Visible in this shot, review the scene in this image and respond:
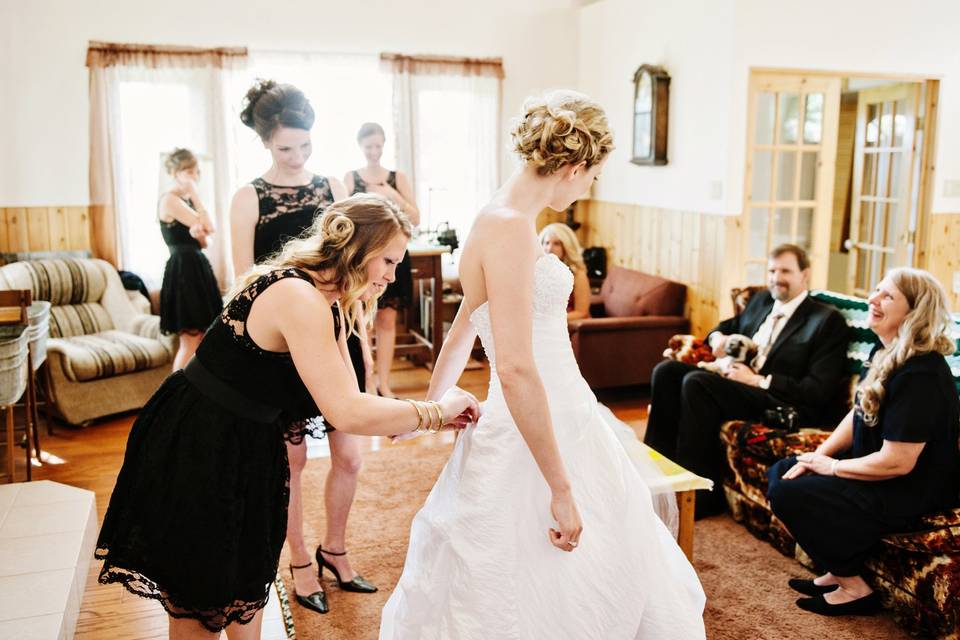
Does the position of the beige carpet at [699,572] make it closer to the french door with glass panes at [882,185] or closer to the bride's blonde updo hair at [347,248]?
the bride's blonde updo hair at [347,248]

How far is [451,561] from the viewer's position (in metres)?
1.78

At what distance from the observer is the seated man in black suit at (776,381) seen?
3.54 metres

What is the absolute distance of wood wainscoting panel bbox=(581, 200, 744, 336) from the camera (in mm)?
5023

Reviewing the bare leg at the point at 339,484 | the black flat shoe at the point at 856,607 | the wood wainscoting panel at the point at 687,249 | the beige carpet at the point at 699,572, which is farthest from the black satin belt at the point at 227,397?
the wood wainscoting panel at the point at 687,249

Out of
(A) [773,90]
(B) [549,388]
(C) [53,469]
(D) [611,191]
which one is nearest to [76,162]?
(C) [53,469]

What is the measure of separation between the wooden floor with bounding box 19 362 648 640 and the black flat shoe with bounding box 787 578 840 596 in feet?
6.32

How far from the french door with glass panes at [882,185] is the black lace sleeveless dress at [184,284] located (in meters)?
4.49

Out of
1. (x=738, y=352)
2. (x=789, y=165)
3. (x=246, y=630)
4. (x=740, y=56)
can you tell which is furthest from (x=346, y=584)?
(x=789, y=165)

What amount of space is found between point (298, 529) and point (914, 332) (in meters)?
1.99

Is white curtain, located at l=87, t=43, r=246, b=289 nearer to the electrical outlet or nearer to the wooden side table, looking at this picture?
the wooden side table

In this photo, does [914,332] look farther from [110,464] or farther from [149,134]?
[149,134]

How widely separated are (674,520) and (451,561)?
4.00 feet

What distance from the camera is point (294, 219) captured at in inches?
105
